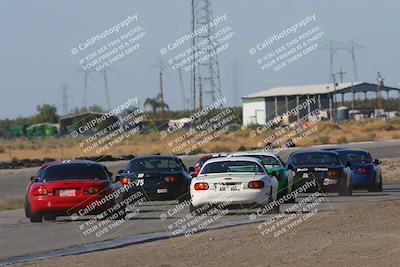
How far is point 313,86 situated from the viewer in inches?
5630

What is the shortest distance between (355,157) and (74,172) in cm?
1339

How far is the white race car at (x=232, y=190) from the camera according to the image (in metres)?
23.8

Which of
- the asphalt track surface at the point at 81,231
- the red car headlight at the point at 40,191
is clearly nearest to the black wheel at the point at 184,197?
the asphalt track surface at the point at 81,231

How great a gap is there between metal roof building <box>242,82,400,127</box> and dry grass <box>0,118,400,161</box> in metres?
20.6

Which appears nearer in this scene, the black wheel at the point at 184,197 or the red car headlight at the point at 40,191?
the red car headlight at the point at 40,191

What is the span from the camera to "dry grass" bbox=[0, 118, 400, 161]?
80.4 metres

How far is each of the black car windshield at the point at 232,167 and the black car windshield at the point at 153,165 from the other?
16.0 ft

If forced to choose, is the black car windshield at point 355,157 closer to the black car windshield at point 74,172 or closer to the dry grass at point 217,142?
the black car windshield at point 74,172

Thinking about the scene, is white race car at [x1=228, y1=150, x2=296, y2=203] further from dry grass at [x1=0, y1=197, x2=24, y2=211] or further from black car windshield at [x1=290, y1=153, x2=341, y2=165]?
dry grass at [x1=0, y1=197, x2=24, y2=211]

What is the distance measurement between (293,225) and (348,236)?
8.54ft

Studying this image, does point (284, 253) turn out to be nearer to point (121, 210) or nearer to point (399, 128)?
point (121, 210)

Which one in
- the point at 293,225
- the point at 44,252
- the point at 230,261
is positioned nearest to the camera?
the point at 230,261

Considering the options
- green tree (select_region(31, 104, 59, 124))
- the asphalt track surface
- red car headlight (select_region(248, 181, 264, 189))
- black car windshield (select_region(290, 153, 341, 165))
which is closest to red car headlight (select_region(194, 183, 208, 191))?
the asphalt track surface

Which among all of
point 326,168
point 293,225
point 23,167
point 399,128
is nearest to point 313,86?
point 399,128
